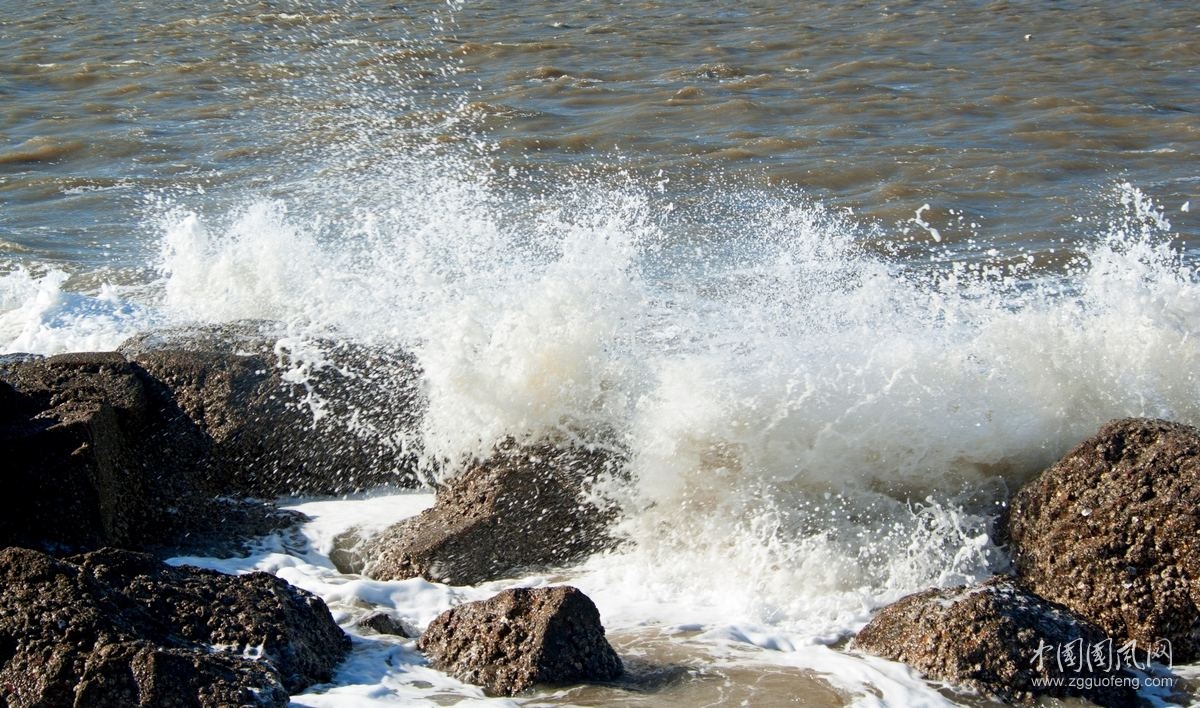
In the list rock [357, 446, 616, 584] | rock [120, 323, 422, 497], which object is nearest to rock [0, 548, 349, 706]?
rock [357, 446, 616, 584]

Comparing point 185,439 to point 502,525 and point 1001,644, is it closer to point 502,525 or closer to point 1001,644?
point 502,525

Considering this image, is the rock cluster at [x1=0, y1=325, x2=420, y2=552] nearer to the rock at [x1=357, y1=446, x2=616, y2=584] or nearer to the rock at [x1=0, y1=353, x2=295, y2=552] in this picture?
the rock at [x1=0, y1=353, x2=295, y2=552]

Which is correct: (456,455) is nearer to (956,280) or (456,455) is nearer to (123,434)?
(123,434)

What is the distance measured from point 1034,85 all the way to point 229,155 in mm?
7372

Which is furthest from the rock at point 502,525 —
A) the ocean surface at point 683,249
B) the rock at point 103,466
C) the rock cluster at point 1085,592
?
the rock cluster at point 1085,592

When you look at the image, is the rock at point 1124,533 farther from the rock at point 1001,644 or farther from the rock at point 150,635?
the rock at point 150,635

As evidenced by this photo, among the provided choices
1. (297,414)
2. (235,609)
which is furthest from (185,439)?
(235,609)

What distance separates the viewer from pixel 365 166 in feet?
34.0

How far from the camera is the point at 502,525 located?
5.16m

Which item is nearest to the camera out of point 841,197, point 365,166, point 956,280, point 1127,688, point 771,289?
point 1127,688

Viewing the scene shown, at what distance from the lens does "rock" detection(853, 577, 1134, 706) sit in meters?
3.99

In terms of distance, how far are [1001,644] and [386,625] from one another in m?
2.04

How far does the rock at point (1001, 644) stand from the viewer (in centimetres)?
399

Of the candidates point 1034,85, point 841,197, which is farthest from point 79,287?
point 1034,85
